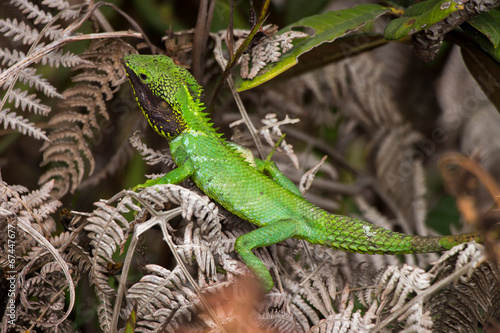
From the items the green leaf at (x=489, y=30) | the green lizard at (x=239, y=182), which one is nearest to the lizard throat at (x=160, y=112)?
the green lizard at (x=239, y=182)

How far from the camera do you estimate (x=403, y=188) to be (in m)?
3.99

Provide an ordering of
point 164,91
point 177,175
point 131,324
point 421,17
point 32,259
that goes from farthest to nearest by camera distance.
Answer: point 164,91
point 177,175
point 421,17
point 32,259
point 131,324

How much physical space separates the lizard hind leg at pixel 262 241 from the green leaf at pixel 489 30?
150 centimetres

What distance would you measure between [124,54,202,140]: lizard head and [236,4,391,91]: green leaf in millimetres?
361

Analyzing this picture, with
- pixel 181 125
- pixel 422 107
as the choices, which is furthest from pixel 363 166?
pixel 181 125

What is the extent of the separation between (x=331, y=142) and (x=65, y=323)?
2.98 m

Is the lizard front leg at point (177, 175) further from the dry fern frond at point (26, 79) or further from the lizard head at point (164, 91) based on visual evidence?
the dry fern frond at point (26, 79)

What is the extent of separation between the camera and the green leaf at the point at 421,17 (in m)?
2.09

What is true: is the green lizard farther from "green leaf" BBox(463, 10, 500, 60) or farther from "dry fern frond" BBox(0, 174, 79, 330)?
"green leaf" BBox(463, 10, 500, 60)

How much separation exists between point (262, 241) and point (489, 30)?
5.74 feet

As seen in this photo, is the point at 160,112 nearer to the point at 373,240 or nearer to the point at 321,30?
the point at 321,30

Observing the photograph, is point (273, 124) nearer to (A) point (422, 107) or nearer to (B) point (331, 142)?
(B) point (331, 142)

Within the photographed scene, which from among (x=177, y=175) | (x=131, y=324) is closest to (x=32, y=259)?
(x=131, y=324)

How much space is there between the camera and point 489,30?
7.57 ft
